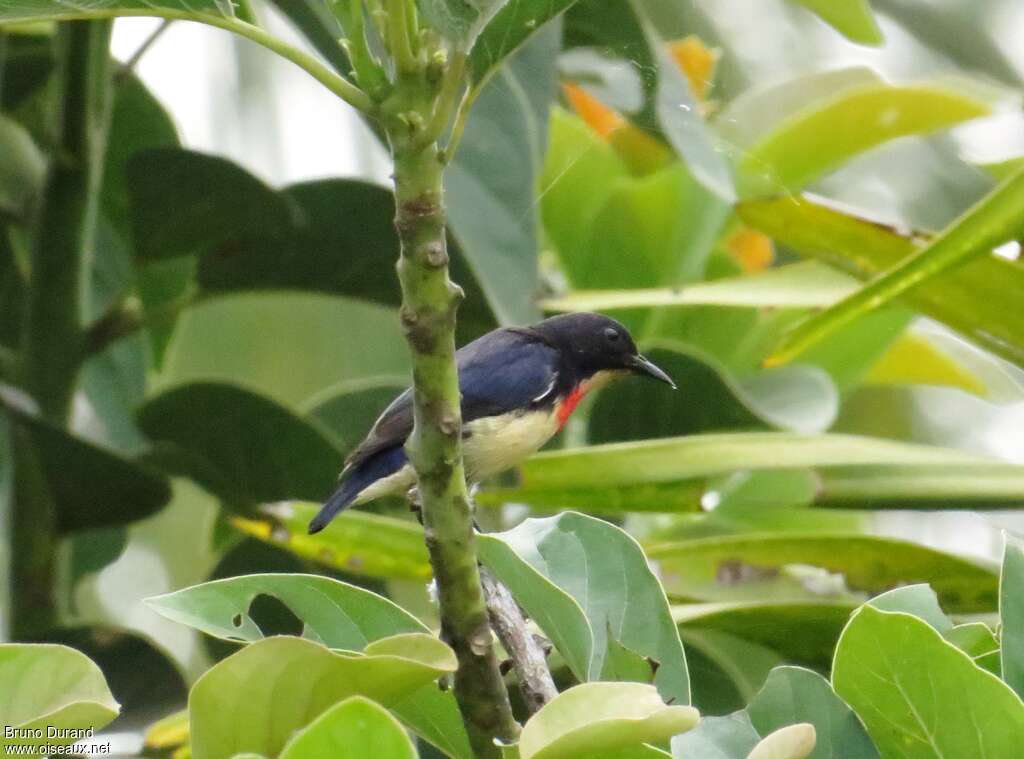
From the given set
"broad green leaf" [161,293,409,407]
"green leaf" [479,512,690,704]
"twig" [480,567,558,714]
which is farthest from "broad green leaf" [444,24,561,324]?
"broad green leaf" [161,293,409,407]

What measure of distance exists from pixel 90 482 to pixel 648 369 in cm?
106

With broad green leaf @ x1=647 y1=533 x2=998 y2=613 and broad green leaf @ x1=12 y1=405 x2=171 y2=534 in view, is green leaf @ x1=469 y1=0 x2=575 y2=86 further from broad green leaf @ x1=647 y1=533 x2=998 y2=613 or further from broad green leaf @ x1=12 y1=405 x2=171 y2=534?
broad green leaf @ x1=12 y1=405 x2=171 y2=534

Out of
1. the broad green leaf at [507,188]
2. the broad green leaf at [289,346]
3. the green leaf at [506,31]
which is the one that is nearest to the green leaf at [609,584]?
the green leaf at [506,31]

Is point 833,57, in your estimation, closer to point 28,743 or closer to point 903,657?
point 903,657

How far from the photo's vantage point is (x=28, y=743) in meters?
1.03

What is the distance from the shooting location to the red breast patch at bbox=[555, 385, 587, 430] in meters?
2.86

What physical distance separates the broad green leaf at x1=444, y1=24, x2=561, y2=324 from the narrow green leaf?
1.83ft

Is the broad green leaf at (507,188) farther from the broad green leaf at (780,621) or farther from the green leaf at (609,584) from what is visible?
the green leaf at (609,584)

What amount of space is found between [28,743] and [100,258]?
1.93 m

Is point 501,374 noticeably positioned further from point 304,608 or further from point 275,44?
point 275,44

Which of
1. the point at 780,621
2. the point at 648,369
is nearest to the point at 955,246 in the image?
the point at 780,621

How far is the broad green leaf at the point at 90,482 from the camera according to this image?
7.50ft

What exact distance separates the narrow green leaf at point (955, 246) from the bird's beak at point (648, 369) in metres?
0.62

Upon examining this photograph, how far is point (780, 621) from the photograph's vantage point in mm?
1943
